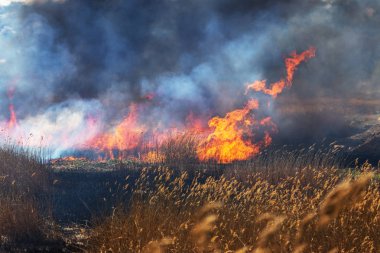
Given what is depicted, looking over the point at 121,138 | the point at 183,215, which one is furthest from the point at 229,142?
the point at 183,215

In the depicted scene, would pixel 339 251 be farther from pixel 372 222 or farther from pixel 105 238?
pixel 105 238

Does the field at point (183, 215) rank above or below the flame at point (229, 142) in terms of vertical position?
below

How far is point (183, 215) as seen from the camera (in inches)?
238

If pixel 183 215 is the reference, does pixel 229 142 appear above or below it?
above

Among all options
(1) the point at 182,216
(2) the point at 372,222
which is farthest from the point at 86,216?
(2) the point at 372,222

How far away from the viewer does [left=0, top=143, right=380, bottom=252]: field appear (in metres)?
3.95

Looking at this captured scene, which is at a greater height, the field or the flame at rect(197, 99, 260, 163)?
the flame at rect(197, 99, 260, 163)

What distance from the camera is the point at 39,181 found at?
9750 millimetres

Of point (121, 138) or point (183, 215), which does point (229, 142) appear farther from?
point (183, 215)

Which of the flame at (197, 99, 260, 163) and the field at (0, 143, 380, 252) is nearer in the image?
the field at (0, 143, 380, 252)

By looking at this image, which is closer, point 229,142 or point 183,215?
point 183,215

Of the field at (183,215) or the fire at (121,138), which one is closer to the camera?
the field at (183,215)

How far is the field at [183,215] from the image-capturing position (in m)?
3.95

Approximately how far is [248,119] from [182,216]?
1430 centimetres
